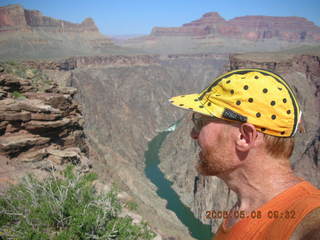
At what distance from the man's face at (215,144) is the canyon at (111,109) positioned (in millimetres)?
8196

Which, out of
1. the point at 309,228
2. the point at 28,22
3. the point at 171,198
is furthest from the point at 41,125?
the point at 28,22

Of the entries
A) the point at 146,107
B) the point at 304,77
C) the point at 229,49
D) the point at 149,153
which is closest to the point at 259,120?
the point at 304,77

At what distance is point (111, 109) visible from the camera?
3511 inches

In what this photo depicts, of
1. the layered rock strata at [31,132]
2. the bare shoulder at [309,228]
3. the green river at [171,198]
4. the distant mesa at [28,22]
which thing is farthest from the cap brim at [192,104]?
the distant mesa at [28,22]

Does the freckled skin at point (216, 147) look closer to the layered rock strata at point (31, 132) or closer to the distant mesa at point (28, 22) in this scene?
the layered rock strata at point (31, 132)

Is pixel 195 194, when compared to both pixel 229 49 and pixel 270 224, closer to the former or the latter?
pixel 270 224

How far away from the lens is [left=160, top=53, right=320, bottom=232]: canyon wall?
35406mm

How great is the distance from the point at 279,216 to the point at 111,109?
293 feet

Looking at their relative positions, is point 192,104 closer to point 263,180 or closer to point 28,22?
point 263,180

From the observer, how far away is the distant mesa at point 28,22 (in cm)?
10106

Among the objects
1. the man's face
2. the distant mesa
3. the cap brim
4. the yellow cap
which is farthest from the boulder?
the distant mesa

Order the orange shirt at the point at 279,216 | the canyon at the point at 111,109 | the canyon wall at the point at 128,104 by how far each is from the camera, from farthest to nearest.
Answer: the canyon wall at the point at 128,104 < the canyon at the point at 111,109 < the orange shirt at the point at 279,216

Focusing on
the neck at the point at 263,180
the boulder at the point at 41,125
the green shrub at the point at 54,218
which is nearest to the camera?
the neck at the point at 263,180

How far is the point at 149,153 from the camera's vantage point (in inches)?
3078
